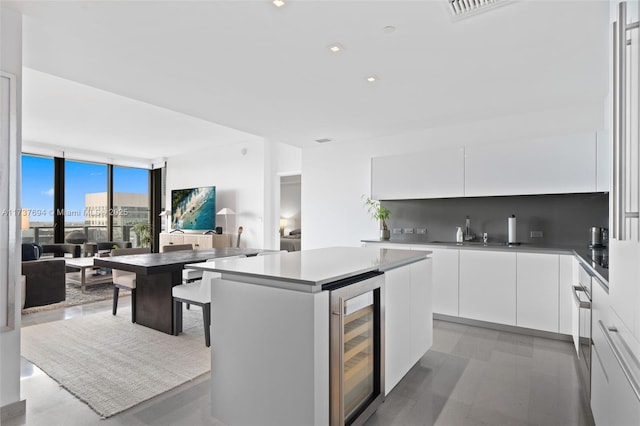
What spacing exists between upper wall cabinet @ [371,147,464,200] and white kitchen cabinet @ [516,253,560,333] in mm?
1043

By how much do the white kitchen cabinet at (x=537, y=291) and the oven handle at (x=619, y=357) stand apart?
167 cm

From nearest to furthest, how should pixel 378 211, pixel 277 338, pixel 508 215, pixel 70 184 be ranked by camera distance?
1. pixel 277 338
2. pixel 508 215
3. pixel 378 211
4. pixel 70 184

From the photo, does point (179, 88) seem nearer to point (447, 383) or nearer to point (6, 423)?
point (6, 423)

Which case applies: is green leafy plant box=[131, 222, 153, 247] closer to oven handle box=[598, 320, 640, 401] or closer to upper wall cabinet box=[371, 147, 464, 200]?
upper wall cabinet box=[371, 147, 464, 200]

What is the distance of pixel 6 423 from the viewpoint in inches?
75.4

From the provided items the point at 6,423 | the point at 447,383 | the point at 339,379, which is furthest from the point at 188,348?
the point at 447,383

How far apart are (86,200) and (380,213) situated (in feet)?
24.1

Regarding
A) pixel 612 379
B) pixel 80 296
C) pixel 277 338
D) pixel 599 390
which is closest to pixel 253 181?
pixel 80 296

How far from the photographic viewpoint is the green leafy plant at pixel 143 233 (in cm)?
877

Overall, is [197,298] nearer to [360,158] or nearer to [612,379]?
[612,379]

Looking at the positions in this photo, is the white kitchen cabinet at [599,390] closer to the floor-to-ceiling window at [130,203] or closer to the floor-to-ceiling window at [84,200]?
the floor-to-ceiling window at [84,200]

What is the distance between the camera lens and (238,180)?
7461mm

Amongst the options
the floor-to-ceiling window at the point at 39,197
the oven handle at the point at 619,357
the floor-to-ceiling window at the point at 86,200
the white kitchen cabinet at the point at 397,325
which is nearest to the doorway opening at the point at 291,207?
the floor-to-ceiling window at the point at 86,200

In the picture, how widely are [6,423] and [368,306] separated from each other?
7.08 feet
